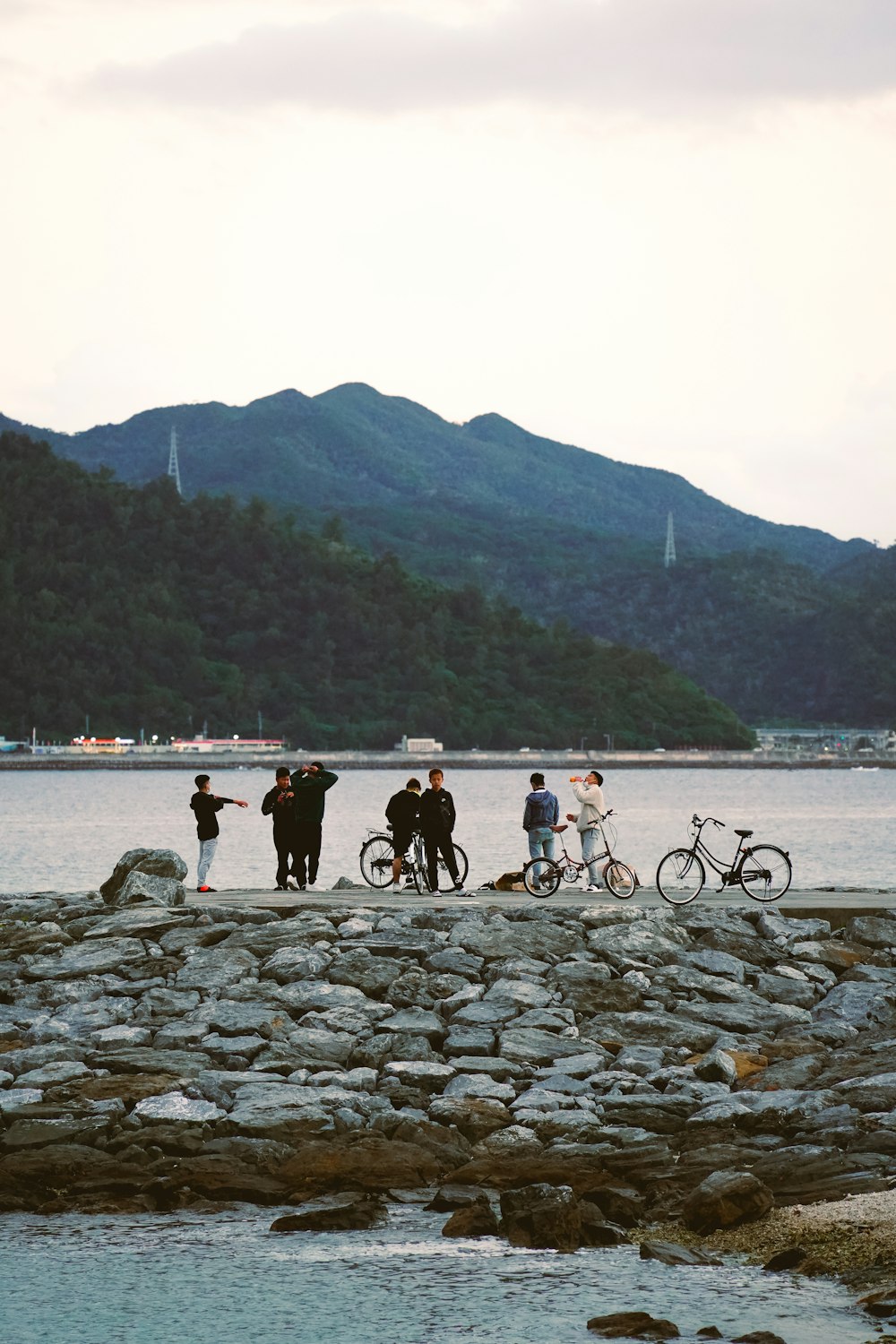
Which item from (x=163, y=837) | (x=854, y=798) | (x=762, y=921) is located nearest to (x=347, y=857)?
(x=163, y=837)

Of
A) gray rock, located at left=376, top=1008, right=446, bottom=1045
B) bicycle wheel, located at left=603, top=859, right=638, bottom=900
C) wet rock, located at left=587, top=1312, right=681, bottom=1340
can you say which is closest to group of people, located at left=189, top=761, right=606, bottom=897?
bicycle wheel, located at left=603, top=859, right=638, bottom=900

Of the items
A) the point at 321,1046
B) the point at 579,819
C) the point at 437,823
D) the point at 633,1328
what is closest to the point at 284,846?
the point at 437,823

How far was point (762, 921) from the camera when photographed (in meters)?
23.8

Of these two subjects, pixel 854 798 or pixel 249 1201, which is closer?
pixel 249 1201

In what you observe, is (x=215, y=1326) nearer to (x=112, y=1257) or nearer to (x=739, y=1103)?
(x=112, y=1257)

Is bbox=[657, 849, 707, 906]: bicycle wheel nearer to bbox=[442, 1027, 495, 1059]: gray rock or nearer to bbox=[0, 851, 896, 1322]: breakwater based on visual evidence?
bbox=[0, 851, 896, 1322]: breakwater

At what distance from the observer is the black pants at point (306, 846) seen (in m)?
27.3

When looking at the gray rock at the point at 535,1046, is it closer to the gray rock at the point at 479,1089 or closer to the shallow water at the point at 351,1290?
the gray rock at the point at 479,1089

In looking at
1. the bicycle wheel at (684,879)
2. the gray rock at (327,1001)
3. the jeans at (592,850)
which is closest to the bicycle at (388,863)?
the jeans at (592,850)

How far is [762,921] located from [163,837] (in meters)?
66.7

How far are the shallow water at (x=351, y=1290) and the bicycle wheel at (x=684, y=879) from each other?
1128cm

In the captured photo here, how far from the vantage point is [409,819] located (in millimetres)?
26703

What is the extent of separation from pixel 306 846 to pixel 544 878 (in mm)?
3829

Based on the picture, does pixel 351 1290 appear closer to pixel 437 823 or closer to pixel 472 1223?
pixel 472 1223
